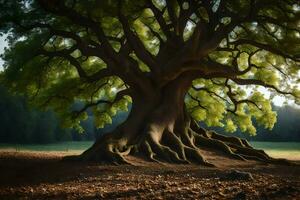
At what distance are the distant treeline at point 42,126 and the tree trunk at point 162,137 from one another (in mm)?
25239

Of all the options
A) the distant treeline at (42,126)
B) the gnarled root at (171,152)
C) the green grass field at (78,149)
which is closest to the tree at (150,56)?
the gnarled root at (171,152)

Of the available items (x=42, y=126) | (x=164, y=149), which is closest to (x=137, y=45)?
(x=164, y=149)

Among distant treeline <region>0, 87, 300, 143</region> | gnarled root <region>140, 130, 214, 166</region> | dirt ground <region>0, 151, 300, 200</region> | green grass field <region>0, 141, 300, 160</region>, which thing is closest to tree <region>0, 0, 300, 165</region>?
gnarled root <region>140, 130, 214, 166</region>

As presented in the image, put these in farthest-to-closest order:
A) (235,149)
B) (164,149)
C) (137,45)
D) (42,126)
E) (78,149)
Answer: (42,126)
(78,149)
(235,149)
(137,45)
(164,149)

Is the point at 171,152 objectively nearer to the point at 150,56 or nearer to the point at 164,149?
the point at 164,149

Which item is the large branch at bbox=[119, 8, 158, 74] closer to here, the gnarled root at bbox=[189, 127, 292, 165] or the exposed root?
the exposed root

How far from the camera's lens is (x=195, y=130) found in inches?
1109

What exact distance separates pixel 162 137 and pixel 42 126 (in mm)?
35296

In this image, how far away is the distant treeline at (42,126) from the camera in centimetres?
5175

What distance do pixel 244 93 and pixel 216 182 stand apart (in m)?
20.0

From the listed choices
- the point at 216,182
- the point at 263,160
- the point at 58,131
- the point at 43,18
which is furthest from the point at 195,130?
the point at 58,131

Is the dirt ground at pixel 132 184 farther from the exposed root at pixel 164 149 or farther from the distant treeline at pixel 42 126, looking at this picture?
the distant treeline at pixel 42 126

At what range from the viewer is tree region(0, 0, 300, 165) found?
21156mm

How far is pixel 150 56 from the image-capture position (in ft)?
78.0
